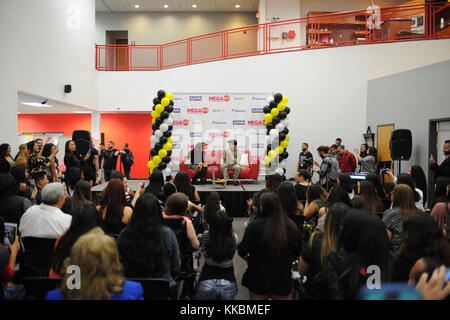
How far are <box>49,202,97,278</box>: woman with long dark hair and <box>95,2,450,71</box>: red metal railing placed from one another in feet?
30.0

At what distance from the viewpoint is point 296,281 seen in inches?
120

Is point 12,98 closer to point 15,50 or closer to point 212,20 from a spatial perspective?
point 15,50

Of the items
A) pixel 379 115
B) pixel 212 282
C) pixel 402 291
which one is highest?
pixel 379 115

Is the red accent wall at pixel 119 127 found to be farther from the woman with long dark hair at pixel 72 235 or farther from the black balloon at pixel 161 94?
the woman with long dark hair at pixel 72 235

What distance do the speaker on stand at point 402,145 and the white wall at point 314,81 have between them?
2.82m

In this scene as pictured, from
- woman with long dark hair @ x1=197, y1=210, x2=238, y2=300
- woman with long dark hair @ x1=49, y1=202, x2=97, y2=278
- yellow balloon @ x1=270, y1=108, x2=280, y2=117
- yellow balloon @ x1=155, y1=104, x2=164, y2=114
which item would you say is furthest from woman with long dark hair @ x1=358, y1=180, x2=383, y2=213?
yellow balloon @ x1=155, y1=104, x2=164, y2=114

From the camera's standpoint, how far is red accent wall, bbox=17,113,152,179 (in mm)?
14625

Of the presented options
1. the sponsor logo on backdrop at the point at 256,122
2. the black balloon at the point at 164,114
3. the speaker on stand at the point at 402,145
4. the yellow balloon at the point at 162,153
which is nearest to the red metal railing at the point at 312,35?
the sponsor logo on backdrop at the point at 256,122

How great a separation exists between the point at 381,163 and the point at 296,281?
25.8 ft

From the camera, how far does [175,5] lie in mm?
14602

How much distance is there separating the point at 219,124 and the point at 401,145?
510 cm

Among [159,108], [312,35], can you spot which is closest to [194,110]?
[159,108]

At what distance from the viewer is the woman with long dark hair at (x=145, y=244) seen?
2.36 meters
